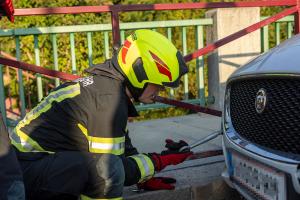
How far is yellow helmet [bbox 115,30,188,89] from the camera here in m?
2.64

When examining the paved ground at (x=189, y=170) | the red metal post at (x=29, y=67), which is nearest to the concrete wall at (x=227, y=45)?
the paved ground at (x=189, y=170)

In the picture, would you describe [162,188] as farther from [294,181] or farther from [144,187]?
[294,181]

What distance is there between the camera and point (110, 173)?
2.55 metres

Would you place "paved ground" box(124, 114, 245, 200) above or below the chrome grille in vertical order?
below

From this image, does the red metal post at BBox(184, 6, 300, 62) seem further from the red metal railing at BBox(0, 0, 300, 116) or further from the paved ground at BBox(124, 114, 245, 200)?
the paved ground at BBox(124, 114, 245, 200)

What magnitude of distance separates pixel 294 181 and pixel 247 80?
73 centimetres

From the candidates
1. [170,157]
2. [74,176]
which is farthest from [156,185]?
[74,176]

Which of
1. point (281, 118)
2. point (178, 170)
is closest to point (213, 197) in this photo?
point (178, 170)

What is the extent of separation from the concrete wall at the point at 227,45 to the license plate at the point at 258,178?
9.80 ft

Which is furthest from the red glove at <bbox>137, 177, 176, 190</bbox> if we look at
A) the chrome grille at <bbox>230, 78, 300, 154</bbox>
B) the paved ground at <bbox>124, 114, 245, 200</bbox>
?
the chrome grille at <bbox>230, 78, 300, 154</bbox>

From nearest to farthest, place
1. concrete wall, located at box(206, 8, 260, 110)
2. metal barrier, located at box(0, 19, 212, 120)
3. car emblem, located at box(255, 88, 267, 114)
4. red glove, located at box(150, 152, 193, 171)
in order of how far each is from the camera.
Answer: car emblem, located at box(255, 88, 267, 114) → red glove, located at box(150, 152, 193, 171) → metal barrier, located at box(0, 19, 212, 120) → concrete wall, located at box(206, 8, 260, 110)

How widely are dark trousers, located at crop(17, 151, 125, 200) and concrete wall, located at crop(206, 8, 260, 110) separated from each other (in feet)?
10.7

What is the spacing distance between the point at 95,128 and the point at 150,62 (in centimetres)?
48

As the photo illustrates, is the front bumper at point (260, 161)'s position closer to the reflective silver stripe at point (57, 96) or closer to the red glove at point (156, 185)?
the red glove at point (156, 185)
